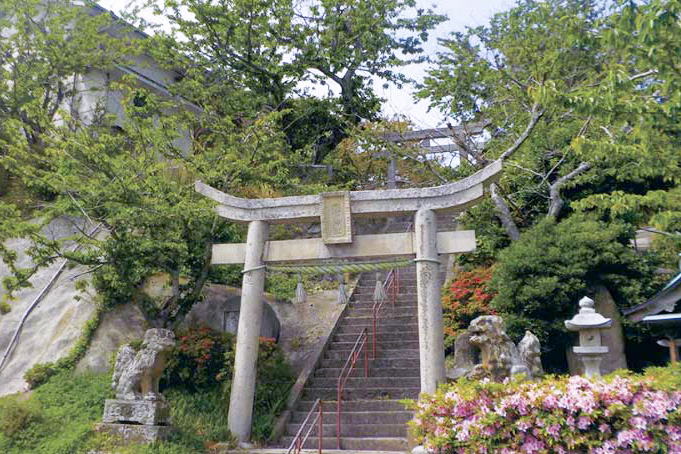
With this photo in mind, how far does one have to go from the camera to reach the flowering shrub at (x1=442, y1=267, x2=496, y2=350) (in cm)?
1423

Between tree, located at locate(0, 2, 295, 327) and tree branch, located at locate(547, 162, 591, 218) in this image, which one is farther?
tree branch, located at locate(547, 162, 591, 218)

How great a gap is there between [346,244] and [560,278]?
452cm

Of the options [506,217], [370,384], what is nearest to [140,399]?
[370,384]

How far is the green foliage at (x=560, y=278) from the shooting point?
41.3ft

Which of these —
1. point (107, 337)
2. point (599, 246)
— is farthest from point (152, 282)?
point (599, 246)

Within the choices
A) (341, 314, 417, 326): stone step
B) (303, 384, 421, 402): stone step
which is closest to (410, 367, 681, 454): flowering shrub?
(303, 384, 421, 402): stone step

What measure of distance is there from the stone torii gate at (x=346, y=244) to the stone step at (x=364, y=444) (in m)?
1.17

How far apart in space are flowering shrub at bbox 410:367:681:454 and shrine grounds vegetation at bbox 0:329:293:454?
15.3 ft

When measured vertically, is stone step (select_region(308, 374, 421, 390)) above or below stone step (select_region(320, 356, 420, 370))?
below

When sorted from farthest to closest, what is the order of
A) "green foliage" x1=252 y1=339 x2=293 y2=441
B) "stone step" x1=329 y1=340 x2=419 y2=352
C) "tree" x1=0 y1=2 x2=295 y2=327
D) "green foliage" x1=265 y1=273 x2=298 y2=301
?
"green foliage" x1=265 y1=273 x2=298 y2=301 → "stone step" x1=329 y1=340 x2=419 y2=352 → "tree" x1=0 y1=2 x2=295 y2=327 → "green foliage" x1=252 y1=339 x2=293 y2=441

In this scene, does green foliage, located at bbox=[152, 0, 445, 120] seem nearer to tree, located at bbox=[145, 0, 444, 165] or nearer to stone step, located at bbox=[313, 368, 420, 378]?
tree, located at bbox=[145, 0, 444, 165]

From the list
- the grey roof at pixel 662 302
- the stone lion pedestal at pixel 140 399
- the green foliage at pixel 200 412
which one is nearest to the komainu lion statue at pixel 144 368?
the stone lion pedestal at pixel 140 399

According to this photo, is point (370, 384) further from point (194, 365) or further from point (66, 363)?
point (66, 363)

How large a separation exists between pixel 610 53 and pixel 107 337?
47.3ft
